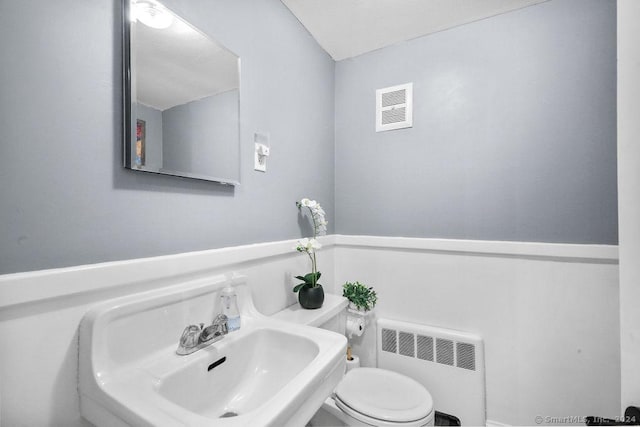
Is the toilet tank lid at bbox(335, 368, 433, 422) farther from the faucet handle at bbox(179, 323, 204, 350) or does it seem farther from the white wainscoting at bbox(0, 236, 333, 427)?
the white wainscoting at bbox(0, 236, 333, 427)

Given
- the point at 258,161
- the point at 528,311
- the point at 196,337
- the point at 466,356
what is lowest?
the point at 466,356

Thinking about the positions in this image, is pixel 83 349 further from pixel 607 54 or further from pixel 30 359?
pixel 607 54

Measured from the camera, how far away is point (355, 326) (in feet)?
4.81

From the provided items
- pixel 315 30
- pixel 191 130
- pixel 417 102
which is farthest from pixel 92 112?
pixel 417 102

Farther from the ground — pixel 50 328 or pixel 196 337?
pixel 50 328

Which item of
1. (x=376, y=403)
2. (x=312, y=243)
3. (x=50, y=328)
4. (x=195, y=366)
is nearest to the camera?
(x=50, y=328)

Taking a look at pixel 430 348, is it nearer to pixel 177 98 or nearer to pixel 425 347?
pixel 425 347

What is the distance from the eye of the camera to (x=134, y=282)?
70 cm

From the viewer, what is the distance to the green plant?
1.49 meters

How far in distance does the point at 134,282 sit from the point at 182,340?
0.21 m

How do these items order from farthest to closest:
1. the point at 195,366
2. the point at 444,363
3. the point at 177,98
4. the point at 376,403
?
the point at 444,363 → the point at 376,403 → the point at 177,98 → the point at 195,366

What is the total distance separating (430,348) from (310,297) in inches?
29.4

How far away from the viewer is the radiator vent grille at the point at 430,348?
1.33 metres

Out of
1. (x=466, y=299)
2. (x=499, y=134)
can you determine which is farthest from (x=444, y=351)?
(x=499, y=134)
